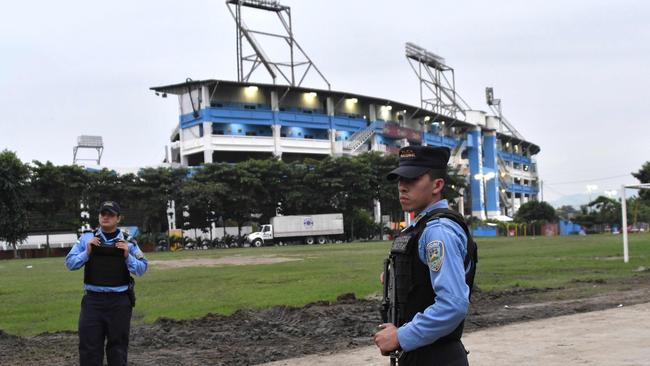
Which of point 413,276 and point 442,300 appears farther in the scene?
point 413,276

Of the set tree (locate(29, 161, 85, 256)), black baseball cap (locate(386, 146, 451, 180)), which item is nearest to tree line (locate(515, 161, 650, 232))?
tree (locate(29, 161, 85, 256))

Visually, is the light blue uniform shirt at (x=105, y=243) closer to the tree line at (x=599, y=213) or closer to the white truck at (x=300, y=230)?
the white truck at (x=300, y=230)

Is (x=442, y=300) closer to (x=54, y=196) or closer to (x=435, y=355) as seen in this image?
(x=435, y=355)

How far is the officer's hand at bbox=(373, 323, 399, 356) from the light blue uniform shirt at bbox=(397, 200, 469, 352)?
0.03 meters

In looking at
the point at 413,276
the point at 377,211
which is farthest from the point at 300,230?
the point at 413,276

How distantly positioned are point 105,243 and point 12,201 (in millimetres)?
48915

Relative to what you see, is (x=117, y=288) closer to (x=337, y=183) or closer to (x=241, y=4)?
(x=337, y=183)

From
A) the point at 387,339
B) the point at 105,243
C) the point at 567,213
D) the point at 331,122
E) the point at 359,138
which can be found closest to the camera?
the point at 387,339

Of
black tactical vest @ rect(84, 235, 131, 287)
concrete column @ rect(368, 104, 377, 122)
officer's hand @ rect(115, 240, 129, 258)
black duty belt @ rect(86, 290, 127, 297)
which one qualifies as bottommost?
black duty belt @ rect(86, 290, 127, 297)

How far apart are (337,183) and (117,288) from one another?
58096mm

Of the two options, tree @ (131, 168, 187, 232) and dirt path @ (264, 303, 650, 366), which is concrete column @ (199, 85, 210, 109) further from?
dirt path @ (264, 303, 650, 366)

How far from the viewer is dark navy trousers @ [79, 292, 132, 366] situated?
5.62m

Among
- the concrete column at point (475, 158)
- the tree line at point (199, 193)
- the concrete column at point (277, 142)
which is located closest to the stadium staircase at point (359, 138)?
the concrete column at point (277, 142)

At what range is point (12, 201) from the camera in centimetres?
4956
